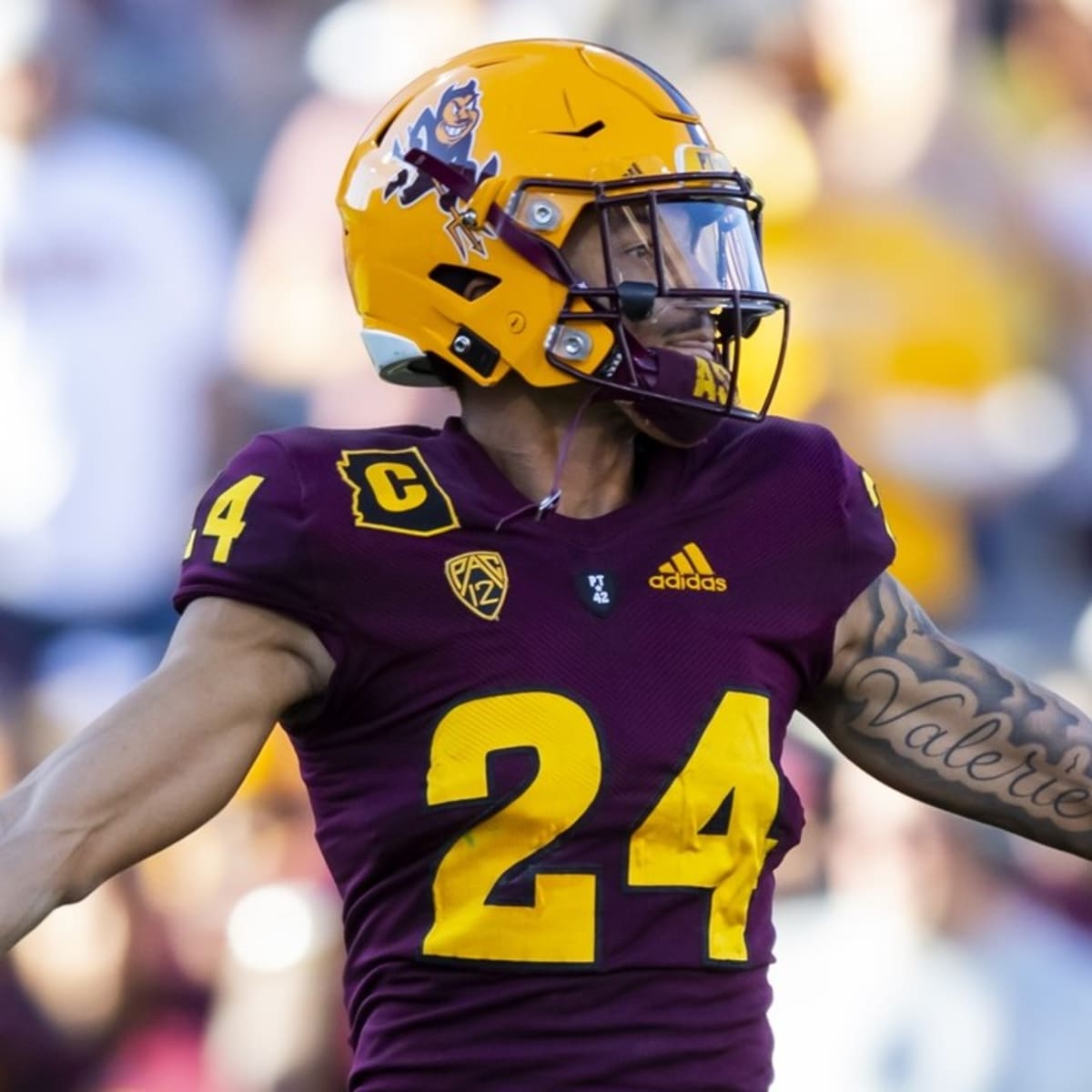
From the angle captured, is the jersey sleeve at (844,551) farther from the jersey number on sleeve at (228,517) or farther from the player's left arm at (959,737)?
the jersey number on sleeve at (228,517)

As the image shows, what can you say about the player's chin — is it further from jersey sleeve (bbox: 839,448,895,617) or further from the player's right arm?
the player's right arm

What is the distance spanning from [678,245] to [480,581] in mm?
360

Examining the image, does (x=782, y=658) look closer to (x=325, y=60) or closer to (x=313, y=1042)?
(x=313, y=1042)

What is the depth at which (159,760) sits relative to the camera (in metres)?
1.75

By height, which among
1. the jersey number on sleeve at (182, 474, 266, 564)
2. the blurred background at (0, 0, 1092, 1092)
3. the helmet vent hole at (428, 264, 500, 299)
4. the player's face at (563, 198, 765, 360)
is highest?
the player's face at (563, 198, 765, 360)

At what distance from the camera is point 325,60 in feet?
12.0

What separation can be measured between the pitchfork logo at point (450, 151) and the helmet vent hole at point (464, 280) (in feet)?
0.06

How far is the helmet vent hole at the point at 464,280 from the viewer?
1999 mm

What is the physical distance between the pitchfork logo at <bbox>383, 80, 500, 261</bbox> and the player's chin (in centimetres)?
20

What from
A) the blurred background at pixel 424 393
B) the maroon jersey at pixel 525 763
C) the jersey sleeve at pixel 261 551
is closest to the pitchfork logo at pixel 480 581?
the maroon jersey at pixel 525 763

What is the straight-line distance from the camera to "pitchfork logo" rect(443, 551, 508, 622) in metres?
1.84

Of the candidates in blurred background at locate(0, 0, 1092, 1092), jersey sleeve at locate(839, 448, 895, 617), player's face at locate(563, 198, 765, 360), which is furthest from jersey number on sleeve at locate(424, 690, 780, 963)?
blurred background at locate(0, 0, 1092, 1092)

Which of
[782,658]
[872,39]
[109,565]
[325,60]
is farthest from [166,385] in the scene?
[782,658]

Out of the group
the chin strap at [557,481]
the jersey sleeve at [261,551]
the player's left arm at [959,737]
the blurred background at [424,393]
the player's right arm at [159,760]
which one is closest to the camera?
the player's right arm at [159,760]
